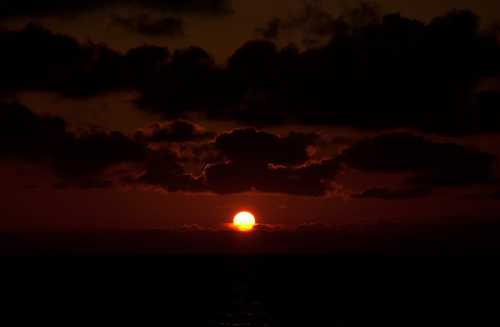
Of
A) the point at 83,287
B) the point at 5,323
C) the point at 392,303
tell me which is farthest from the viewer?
the point at 83,287

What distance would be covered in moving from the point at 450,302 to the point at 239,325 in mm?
48280

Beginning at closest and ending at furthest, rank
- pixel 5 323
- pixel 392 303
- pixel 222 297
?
pixel 5 323
pixel 392 303
pixel 222 297

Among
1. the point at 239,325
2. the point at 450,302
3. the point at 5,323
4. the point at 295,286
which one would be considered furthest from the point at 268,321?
the point at 295,286

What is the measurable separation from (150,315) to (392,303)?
4288 cm

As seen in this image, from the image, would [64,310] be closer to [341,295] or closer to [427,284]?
[341,295]

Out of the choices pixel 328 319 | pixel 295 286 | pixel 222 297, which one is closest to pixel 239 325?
pixel 328 319

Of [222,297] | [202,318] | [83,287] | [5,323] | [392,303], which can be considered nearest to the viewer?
[5,323]

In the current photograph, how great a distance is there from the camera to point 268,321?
4264 inches

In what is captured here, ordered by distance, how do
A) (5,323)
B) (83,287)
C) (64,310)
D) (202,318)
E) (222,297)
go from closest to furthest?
(5,323), (202,318), (64,310), (222,297), (83,287)

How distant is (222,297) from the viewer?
153500 millimetres

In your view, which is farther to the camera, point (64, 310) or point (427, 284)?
point (427, 284)

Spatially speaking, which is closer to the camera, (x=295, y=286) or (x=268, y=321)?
(x=268, y=321)

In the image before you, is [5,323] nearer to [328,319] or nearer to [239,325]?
[239,325]

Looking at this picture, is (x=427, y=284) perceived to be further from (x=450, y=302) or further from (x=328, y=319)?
(x=328, y=319)
